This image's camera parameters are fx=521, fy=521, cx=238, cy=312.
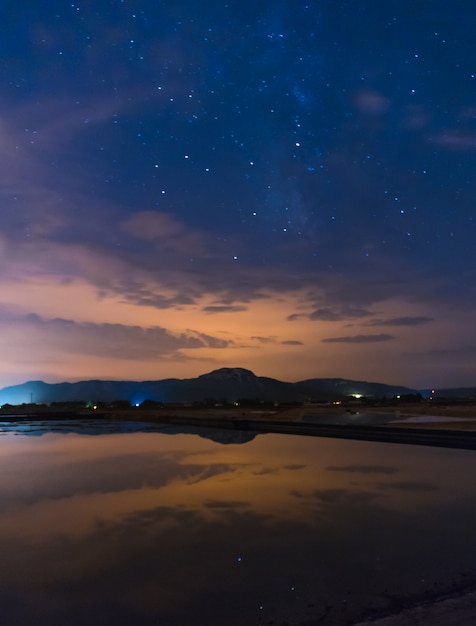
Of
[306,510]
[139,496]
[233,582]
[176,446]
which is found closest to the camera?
[233,582]

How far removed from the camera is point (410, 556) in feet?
33.5

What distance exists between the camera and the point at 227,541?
11664 millimetres

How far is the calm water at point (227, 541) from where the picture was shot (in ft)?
26.5

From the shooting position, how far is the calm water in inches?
318

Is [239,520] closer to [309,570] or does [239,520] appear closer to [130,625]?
[309,570]

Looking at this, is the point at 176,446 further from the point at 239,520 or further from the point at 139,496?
the point at 239,520

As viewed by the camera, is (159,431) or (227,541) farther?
(159,431)

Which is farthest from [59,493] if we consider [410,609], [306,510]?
[410,609]

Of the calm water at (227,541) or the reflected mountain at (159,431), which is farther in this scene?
the reflected mountain at (159,431)

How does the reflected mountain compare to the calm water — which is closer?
the calm water

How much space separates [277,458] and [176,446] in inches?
375

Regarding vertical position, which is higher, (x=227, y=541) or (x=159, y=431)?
(x=227, y=541)

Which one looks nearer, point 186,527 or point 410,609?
point 410,609

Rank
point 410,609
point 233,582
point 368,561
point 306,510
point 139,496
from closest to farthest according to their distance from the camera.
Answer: point 410,609, point 233,582, point 368,561, point 306,510, point 139,496
